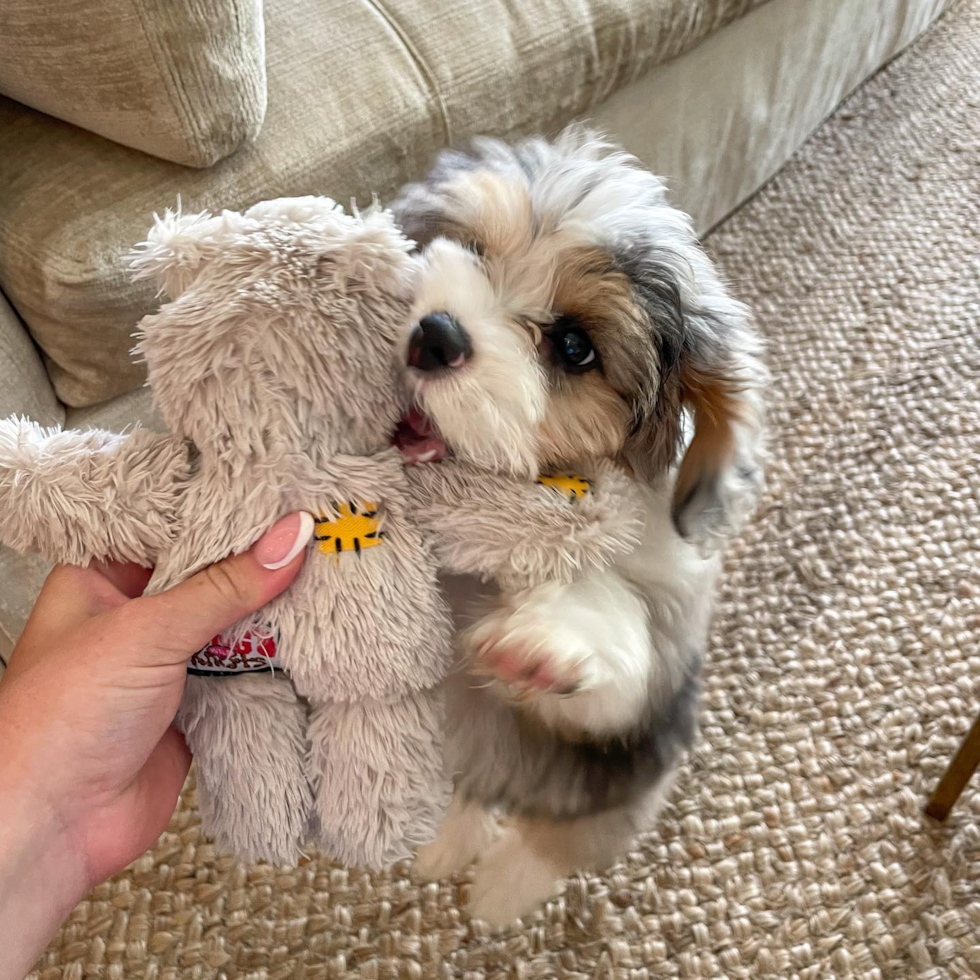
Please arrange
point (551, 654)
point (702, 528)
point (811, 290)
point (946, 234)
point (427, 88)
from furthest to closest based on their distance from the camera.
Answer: point (946, 234) < point (811, 290) < point (427, 88) < point (702, 528) < point (551, 654)

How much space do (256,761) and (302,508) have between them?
8.8 inches

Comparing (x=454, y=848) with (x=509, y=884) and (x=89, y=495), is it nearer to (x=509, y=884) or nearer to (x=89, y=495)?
(x=509, y=884)

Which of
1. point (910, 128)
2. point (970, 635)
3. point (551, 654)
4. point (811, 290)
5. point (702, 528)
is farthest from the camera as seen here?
point (910, 128)

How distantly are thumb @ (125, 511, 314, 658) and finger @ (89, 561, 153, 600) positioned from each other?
90 mm

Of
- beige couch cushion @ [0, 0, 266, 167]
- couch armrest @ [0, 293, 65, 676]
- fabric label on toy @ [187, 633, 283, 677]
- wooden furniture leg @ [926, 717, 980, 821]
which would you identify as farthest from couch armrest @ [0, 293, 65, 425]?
wooden furniture leg @ [926, 717, 980, 821]

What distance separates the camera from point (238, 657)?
29.6 inches

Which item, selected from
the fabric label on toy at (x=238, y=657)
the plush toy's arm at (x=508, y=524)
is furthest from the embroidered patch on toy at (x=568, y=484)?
the fabric label on toy at (x=238, y=657)

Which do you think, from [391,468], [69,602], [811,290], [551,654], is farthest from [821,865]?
[811,290]

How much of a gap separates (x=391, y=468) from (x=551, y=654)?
0.64 feet

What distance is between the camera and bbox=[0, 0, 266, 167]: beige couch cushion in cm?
94

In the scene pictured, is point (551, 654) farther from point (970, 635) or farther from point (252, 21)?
point (970, 635)

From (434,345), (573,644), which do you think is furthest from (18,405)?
(573,644)

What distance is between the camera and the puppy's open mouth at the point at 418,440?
756mm

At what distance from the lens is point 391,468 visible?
71cm
